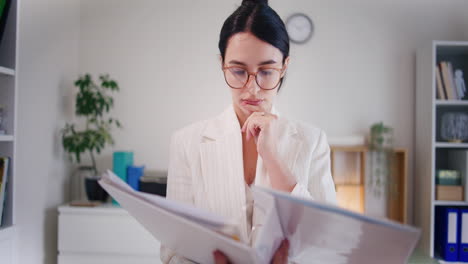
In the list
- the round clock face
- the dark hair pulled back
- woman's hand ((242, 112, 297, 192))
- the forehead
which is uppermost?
the round clock face

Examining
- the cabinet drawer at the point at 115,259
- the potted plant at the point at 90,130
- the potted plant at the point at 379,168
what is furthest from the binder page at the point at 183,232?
the potted plant at the point at 379,168

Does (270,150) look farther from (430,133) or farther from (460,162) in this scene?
(460,162)

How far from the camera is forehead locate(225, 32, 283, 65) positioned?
1.13 metres

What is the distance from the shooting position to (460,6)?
3.03 m

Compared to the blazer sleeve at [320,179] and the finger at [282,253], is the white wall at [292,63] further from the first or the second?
the finger at [282,253]

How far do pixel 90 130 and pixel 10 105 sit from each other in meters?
1.01

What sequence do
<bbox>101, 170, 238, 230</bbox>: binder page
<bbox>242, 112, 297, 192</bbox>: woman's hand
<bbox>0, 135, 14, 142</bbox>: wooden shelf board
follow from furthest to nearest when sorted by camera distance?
<bbox>0, 135, 14, 142</bbox>: wooden shelf board → <bbox>242, 112, 297, 192</bbox>: woman's hand → <bbox>101, 170, 238, 230</bbox>: binder page

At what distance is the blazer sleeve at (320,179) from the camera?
1175mm

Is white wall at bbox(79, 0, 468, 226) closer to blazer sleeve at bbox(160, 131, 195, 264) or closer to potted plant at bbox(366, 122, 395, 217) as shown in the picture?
potted plant at bbox(366, 122, 395, 217)

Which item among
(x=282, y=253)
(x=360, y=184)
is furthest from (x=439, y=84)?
(x=282, y=253)

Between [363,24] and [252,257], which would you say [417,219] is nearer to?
[363,24]

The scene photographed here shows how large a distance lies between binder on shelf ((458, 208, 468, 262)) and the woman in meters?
1.97

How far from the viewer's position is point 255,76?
1133 mm

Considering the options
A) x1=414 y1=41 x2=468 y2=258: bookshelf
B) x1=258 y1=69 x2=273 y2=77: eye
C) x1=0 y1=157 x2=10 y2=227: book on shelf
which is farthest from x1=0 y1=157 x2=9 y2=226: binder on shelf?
x1=414 y1=41 x2=468 y2=258: bookshelf
